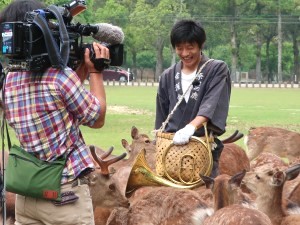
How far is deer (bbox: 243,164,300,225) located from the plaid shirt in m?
3.07

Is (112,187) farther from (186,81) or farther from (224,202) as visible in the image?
(224,202)

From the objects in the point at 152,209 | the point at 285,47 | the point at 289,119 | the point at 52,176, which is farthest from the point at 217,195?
the point at 285,47

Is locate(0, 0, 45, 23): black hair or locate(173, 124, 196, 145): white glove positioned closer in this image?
locate(0, 0, 45, 23): black hair

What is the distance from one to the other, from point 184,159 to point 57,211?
1.87 meters

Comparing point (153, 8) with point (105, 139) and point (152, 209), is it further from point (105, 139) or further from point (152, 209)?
point (152, 209)

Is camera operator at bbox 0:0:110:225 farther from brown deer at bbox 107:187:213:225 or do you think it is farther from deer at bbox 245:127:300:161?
deer at bbox 245:127:300:161

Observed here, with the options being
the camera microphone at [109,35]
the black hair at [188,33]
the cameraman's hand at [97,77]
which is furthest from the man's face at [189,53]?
the cameraman's hand at [97,77]

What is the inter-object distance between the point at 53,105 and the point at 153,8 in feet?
212

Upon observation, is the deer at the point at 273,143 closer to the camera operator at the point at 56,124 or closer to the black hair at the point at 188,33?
the black hair at the point at 188,33

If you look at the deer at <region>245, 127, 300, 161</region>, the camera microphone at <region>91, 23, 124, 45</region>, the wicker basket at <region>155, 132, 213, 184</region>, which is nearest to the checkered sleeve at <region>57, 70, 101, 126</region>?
the camera microphone at <region>91, 23, 124, 45</region>

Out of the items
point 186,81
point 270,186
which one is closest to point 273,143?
point 270,186

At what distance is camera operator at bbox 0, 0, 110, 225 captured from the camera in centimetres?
423

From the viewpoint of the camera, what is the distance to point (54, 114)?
4250 mm

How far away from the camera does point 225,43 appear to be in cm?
7231
